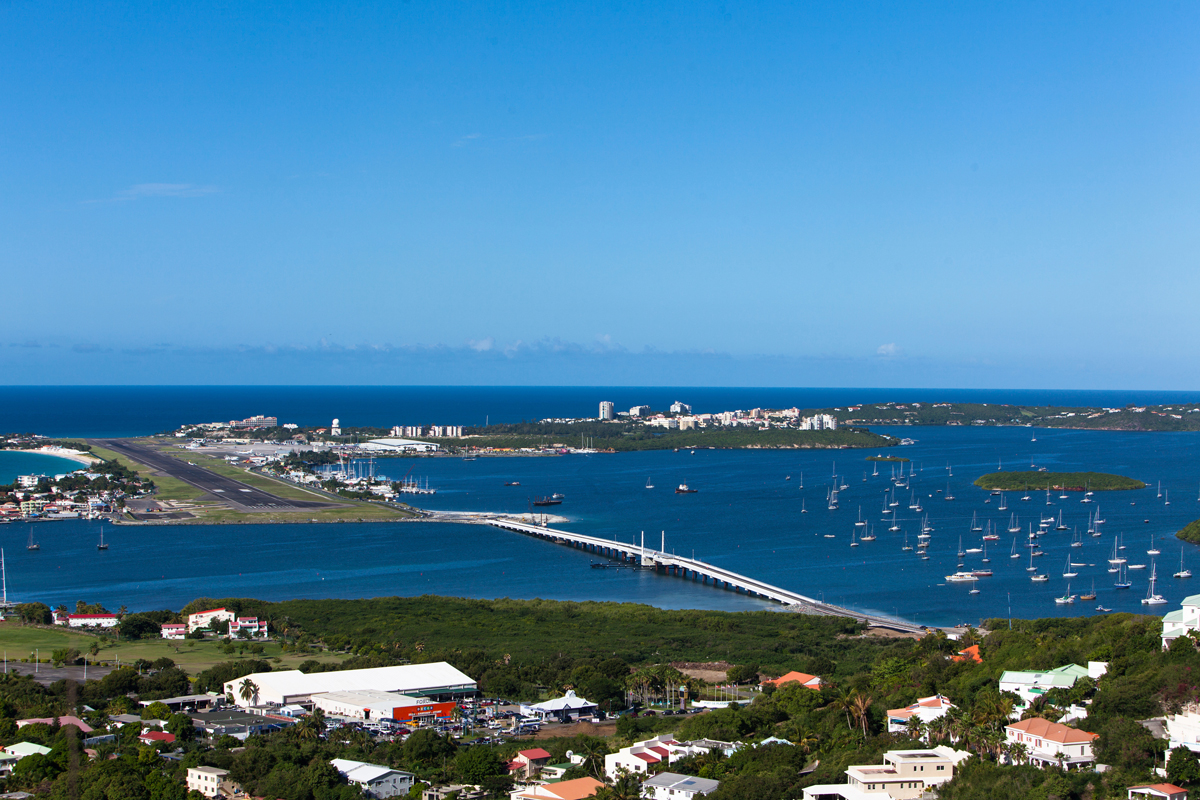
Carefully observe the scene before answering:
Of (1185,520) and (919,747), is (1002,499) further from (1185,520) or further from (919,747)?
(919,747)

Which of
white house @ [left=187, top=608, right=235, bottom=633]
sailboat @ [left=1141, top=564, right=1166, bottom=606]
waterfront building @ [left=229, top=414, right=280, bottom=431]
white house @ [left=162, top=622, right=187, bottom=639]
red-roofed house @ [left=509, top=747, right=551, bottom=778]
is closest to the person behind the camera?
red-roofed house @ [left=509, top=747, right=551, bottom=778]

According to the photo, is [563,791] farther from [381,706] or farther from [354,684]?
[354,684]

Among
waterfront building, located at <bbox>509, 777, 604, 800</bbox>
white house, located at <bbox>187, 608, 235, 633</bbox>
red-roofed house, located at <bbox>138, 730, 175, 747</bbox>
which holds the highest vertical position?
waterfront building, located at <bbox>509, 777, 604, 800</bbox>

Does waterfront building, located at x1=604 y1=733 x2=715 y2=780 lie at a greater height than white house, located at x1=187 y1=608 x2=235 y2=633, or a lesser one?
greater

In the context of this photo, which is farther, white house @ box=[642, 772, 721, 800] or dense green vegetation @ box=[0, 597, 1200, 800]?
dense green vegetation @ box=[0, 597, 1200, 800]

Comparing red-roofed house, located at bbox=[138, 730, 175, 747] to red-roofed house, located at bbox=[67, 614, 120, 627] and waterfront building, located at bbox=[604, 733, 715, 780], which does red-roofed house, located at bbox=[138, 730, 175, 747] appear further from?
red-roofed house, located at bbox=[67, 614, 120, 627]

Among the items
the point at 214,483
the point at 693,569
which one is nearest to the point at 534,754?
the point at 693,569

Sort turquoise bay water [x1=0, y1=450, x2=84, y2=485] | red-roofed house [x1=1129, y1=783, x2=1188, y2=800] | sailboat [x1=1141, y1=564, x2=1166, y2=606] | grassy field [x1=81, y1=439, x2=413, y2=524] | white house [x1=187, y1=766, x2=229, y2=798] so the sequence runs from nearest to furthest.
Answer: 1. red-roofed house [x1=1129, y1=783, x2=1188, y2=800]
2. white house [x1=187, y1=766, x2=229, y2=798]
3. sailboat [x1=1141, y1=564, x2=1166, y2=606]
4. grassy field [x1=81, y1=439, x2=413, y2=524]
5. turquoise bay water [x1=0, y1=450, x2=84, y2=485]

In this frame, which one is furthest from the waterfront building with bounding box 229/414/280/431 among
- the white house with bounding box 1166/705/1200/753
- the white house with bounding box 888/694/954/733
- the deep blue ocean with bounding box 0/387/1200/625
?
the white house with bounding box 1166/705/1200/753
